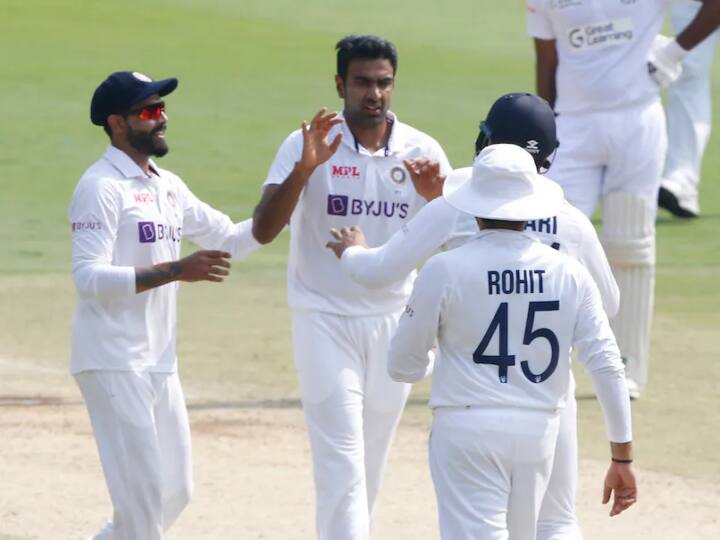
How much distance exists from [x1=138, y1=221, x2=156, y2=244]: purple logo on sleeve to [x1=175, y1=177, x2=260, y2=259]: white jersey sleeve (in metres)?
0.44

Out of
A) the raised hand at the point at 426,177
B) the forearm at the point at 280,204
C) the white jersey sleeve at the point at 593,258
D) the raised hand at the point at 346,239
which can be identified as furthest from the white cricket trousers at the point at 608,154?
the white jersey sleeve at the point at 593,258

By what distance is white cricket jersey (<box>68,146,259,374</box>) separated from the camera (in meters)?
6.93

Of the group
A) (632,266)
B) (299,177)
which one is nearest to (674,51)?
(632,266)

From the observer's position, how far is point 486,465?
5.81m

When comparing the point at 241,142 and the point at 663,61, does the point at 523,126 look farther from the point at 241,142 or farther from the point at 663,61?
the point at 241,142

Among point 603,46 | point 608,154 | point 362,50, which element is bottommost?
point 608,154

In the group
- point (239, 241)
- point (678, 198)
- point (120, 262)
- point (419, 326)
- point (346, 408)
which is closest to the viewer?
point (419, 326)

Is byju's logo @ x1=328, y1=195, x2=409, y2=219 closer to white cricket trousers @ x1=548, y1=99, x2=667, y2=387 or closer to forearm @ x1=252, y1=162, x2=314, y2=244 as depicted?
forearm @ x1=252, y1=162, x2=314, y2=244

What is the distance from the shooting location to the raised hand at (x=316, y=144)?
24.4ft

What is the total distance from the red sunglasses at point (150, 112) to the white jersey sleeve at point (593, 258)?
1.79m

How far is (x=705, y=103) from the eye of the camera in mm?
17766

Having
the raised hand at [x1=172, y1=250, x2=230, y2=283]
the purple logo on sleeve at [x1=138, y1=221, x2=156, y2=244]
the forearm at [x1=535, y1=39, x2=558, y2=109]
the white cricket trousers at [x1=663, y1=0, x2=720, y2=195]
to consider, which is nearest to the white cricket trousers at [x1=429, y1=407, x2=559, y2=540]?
the raised hand at [x1=172, y1=250, x2=230, y2=283]

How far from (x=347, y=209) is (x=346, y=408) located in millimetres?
830

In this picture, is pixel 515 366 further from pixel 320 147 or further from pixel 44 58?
pixel 44 58
